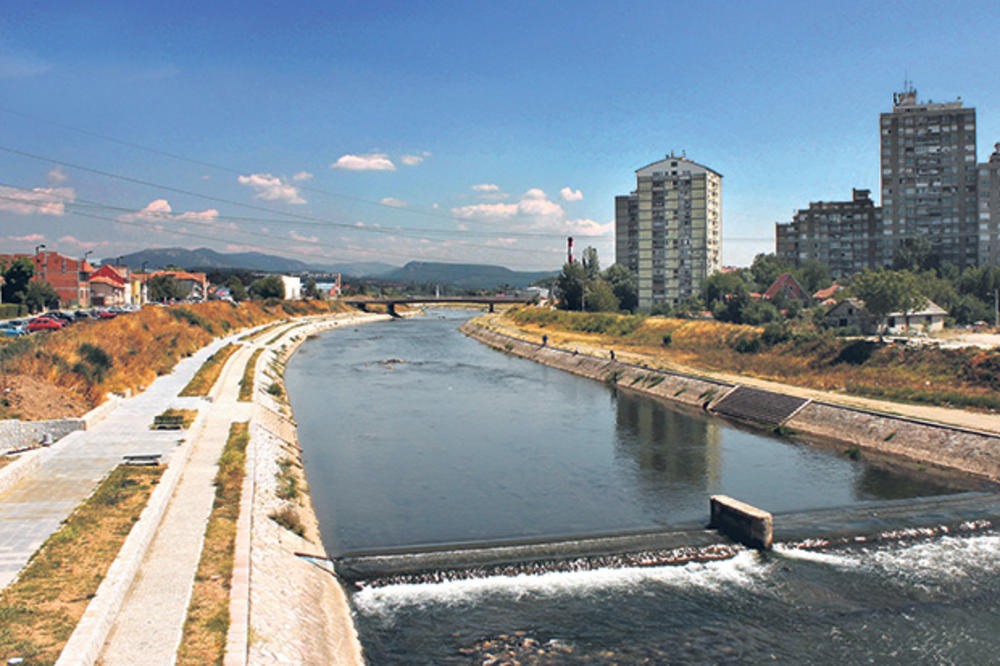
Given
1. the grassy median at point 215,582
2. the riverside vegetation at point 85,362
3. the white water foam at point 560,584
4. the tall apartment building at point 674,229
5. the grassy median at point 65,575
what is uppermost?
the tall apartment building at point 674,229

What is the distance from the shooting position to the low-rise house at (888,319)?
2298 inches

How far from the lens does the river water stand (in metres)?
14.8

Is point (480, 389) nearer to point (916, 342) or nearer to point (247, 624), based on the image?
point (916, 342)

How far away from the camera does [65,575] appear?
12477 millimetres

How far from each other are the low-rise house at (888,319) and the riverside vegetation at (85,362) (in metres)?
50.0

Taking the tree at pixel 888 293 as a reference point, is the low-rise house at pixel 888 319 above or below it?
below

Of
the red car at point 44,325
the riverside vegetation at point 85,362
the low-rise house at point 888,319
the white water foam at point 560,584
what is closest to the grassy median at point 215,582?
the white water foam at point 560,584

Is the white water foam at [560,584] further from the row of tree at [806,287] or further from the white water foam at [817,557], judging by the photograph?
the row of tree at [806,287]

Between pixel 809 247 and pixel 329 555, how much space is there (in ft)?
410

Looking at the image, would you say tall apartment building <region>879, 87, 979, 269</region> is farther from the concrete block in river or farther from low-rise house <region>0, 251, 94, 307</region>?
low-rise house <region>0, 251, 94, 307</region>

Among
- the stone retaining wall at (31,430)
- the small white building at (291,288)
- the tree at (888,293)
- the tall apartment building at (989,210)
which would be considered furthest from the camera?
the small white building at (291,288)

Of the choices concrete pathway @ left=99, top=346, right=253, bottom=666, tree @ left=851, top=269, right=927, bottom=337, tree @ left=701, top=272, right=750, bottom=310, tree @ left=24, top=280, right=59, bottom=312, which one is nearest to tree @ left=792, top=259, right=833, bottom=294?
tree @ left=701, top=272, right=750, bottom=310

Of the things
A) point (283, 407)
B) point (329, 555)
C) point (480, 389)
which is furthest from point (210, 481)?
point (480, 389)

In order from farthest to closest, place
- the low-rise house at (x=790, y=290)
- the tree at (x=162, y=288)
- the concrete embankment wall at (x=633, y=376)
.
Answer: the tree at (x=162, y=288)
the low-rise house at (x=790, y=290)
the concrete embankment wall at (x=633, y=376)
